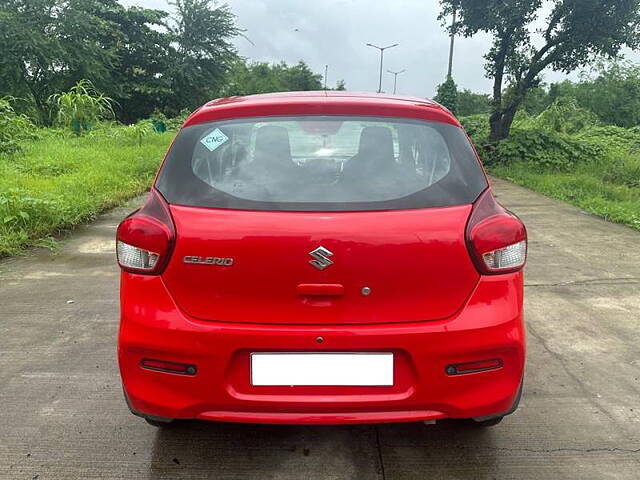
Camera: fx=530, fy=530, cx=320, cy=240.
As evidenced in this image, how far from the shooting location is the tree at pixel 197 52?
29312 mm

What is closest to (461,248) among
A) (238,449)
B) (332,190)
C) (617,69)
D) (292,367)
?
(332,190)

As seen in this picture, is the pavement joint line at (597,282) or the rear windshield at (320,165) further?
the pavement joint line at (597,282)

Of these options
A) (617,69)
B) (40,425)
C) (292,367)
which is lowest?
(40,425)

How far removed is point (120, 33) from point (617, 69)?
26.3 meters

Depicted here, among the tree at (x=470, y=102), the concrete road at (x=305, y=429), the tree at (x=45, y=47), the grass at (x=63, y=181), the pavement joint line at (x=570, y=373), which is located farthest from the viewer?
the tree at (x=470, y=102)

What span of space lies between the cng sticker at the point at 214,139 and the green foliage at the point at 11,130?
9135mm

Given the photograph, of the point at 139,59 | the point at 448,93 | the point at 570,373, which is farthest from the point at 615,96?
the point at 570,373

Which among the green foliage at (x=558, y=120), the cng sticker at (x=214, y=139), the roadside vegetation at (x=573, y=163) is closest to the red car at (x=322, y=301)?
the cng sticker at (x=214, y=139)

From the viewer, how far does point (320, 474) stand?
79.1 inches

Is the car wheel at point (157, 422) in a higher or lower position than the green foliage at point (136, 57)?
lower

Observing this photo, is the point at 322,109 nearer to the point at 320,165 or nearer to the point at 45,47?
the point at 320,165

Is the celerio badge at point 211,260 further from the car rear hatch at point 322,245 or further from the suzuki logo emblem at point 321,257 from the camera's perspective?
the suzuki logo emblem at point 321,257

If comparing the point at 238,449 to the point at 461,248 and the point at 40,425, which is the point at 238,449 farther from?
the point at 461,248

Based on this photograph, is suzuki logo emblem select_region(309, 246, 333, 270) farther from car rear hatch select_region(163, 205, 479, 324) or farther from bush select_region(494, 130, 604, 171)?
bush select_region(494, 130, 604, 171)
